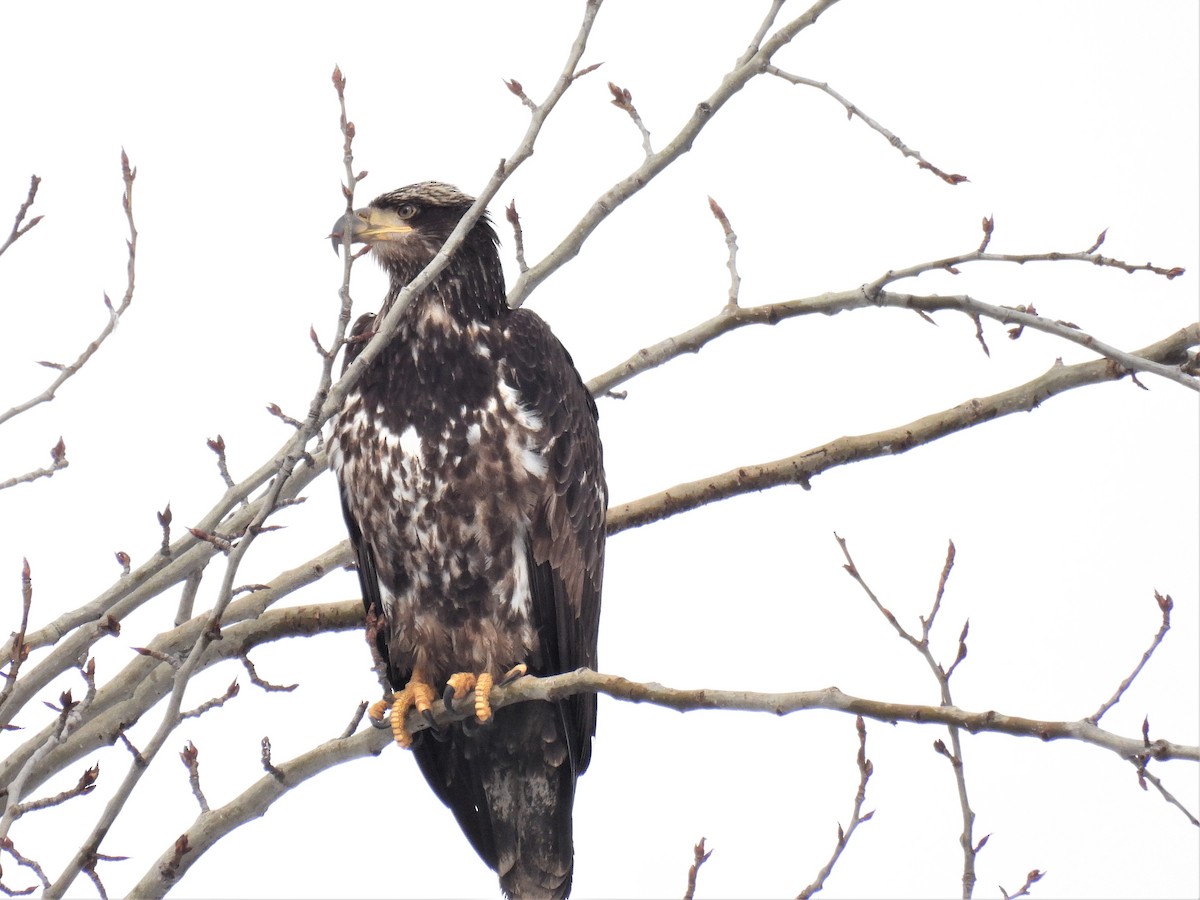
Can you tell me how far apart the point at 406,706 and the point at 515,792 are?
68 cm

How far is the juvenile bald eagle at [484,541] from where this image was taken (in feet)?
18.3

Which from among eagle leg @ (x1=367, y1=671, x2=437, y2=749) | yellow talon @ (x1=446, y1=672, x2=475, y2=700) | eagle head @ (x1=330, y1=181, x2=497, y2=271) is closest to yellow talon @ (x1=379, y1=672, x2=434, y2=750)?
eagle leg @ (x1=367, y1=671, x2=437, y2=749)

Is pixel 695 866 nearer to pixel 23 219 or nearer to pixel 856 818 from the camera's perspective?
pixel 856 818

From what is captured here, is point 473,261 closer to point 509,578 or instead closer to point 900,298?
point 509,578

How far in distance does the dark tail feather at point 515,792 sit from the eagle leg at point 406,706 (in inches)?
13.8

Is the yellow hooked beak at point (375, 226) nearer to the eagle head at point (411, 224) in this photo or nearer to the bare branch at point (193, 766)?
the eagle head at point (411, 224)

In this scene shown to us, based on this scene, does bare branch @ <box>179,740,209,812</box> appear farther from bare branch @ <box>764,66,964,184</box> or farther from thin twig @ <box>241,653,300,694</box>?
bare branch @ <box>764,66,964,184</box>

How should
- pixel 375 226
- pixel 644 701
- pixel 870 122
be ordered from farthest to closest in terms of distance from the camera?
pixel 375 226 < pixel 870 122 < pixel 644 701

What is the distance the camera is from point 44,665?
4656mm

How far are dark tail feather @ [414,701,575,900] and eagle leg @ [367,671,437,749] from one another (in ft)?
1.15

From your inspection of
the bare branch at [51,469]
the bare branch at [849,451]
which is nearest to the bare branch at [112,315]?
the bare branch at [51,469]

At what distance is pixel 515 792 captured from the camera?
19.7 feet

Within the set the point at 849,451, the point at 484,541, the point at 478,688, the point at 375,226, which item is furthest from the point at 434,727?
the point at 375,226

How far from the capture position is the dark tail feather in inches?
232
